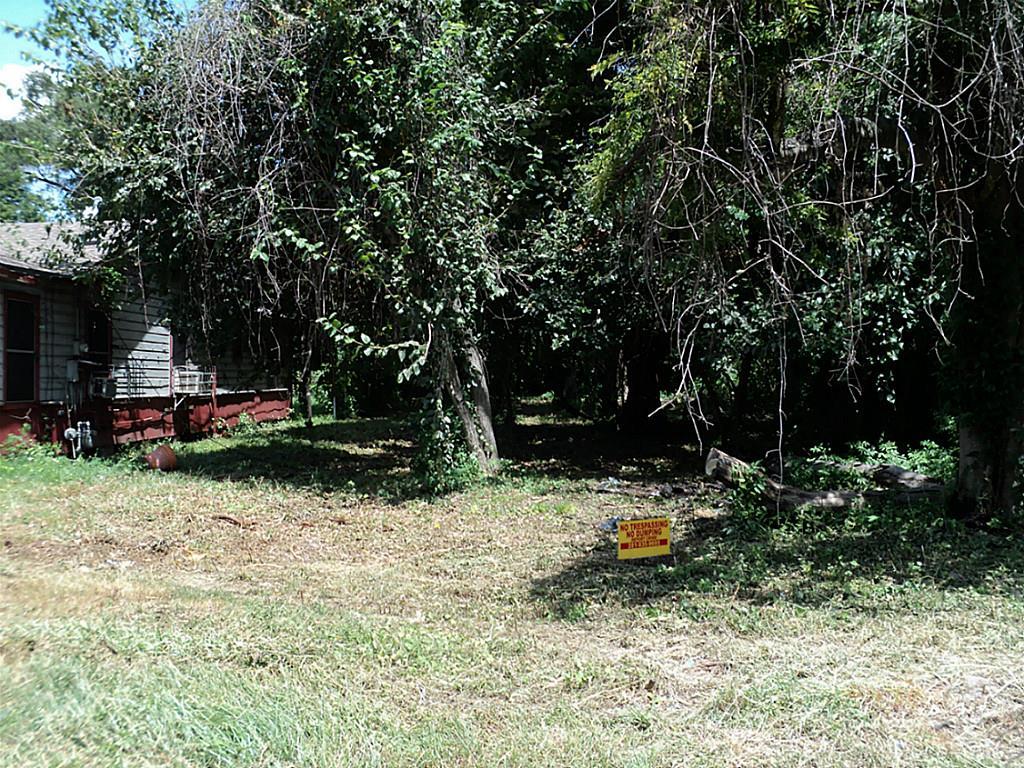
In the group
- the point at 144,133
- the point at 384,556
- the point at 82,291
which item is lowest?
the point at 384,556

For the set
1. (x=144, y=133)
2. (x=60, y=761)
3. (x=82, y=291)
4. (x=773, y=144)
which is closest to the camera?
(x=60, y=761)

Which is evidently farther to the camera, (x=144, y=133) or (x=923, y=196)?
(x=144, y=133)

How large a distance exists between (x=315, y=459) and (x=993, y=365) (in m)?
10.7

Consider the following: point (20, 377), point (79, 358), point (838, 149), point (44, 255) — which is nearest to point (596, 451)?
point (79, 358)

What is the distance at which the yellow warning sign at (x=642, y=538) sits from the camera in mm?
6449

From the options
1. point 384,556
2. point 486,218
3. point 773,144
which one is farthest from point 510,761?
point 486,218

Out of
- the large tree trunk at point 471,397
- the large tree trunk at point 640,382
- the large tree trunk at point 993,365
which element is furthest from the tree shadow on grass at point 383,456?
the large tree trunk at point 993,365

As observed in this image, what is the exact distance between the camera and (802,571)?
642cm

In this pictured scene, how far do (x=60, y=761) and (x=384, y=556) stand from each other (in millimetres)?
4567

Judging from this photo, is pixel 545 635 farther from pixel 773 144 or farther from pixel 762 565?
pixel 773 144

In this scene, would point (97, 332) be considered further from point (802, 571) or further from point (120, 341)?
point (802, 571)

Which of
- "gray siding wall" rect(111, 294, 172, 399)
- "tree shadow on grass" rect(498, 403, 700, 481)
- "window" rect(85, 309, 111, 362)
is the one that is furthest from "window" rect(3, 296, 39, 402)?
"tree shadow on grass" rect(498, 403, 700, 481)

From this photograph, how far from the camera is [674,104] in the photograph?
19.7 feet

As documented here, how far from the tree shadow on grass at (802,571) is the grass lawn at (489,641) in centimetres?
3
